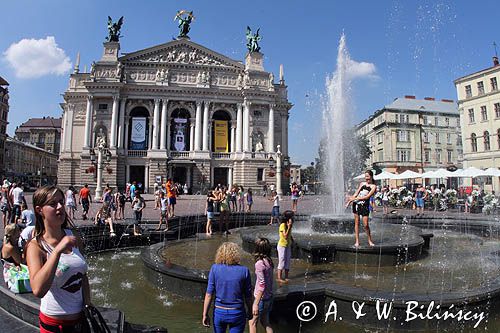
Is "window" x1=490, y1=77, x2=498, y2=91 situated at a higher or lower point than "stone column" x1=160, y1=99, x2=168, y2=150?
higher

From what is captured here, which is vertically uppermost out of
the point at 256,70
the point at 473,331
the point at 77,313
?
the point at 256,70

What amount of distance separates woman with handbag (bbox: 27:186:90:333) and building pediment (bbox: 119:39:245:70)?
51.3 metres

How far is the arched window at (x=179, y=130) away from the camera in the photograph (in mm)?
50094

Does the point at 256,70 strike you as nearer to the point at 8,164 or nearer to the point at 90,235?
the point at 90,235

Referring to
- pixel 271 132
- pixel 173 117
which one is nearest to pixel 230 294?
pixel 271 132

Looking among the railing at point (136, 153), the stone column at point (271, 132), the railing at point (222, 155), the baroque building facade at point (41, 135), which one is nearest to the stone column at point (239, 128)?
the railing at point (222, 155)

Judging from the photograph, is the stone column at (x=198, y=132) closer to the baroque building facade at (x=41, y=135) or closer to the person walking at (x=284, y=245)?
the person walking at (x=284, y=245)

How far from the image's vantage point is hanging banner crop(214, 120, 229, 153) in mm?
51406

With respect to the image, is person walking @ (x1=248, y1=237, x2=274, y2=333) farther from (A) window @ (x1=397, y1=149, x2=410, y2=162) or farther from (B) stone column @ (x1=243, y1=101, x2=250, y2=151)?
(A) window @ (x1=397, y1=149, x2=410, y2=162)

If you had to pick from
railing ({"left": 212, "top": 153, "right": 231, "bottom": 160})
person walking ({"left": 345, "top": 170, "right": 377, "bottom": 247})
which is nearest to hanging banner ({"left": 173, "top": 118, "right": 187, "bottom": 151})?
railing ({"left": 212, "top": 153, "right": 231, "bottom": 160})

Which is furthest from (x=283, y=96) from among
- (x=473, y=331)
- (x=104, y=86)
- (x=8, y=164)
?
(x=8, y=164)

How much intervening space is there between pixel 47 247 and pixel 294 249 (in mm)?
7309

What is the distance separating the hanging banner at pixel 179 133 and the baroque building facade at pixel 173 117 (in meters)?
0.15

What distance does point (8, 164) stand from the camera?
78000 millimetres
